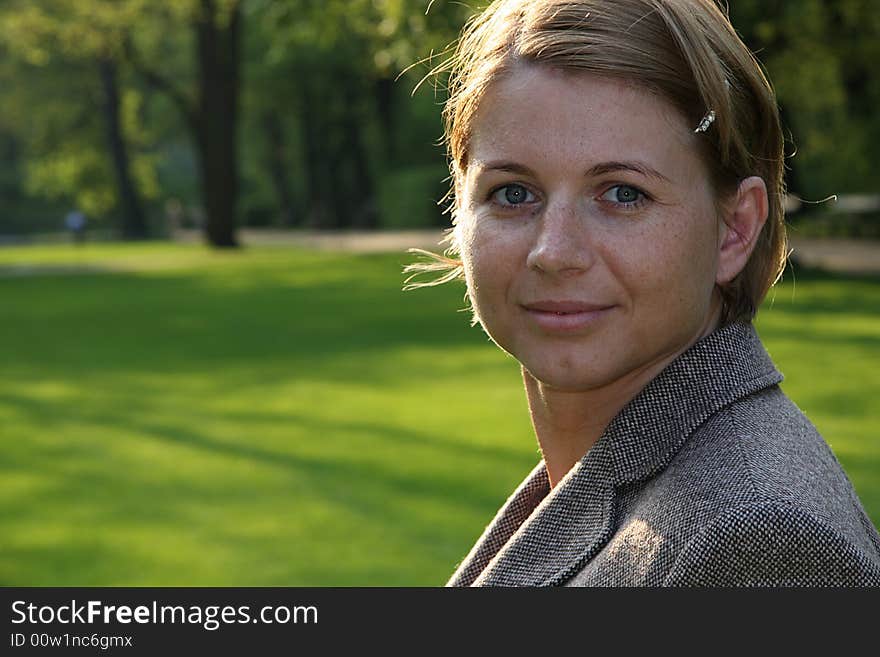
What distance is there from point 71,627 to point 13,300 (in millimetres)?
24094

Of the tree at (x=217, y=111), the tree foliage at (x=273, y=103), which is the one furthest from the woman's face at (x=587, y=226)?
the tree at (x=217, y=111)

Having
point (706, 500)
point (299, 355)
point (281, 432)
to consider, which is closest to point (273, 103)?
point (299, 355)

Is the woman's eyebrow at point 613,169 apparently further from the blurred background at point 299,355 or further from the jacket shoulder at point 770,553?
the blurred background at point 299,355

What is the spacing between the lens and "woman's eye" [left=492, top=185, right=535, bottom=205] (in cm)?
199

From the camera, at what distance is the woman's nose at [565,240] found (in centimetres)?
195

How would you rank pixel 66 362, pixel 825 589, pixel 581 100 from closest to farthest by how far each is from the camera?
pixel 825 589 < pixel 581 100 < pixel 66 362

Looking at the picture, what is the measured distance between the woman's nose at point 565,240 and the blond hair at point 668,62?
0.20 metres

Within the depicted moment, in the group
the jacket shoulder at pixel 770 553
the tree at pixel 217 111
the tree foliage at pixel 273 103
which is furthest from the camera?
the tree at pixel 217 111

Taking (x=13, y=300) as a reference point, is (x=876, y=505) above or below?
above

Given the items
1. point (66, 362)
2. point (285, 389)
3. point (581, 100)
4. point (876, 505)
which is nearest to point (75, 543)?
point (876, 505)

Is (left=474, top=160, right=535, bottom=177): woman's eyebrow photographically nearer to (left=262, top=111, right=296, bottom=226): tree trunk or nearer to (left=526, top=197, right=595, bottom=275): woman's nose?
(left=526, top=197, right=595, bottom=275): woman's nose

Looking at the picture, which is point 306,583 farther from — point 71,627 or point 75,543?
point 71,627

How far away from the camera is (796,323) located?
18.1 meters

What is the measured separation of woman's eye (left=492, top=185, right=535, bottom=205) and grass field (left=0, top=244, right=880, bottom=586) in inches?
208
